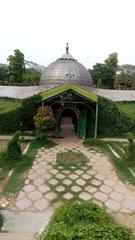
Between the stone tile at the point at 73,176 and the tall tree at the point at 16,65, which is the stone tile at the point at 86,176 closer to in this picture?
the stone tile at the point at 73,176

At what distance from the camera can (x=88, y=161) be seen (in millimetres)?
11305

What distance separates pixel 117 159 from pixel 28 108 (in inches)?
270

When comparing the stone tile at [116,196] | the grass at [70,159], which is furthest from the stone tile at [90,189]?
the grass at [70,159]

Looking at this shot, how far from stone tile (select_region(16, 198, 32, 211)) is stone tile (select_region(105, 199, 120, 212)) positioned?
7.62ft

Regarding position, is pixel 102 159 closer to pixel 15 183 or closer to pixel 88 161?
pixel 88 161

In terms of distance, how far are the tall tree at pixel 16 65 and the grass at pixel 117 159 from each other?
37.6 m

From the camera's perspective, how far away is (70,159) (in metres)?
11.5

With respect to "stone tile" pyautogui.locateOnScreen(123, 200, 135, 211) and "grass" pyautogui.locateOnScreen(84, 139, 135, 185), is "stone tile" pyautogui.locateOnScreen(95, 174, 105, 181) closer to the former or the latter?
"grass" pyautogui.locateOnScreen(84, 139, 135, 185)

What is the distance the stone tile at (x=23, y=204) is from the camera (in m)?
7.15

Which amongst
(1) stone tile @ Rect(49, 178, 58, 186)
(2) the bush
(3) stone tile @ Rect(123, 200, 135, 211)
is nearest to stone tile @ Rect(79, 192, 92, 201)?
(3) stone tile @ Rect(123, 200, 135, 211)

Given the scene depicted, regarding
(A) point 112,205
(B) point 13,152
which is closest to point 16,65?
(B) point 13,152

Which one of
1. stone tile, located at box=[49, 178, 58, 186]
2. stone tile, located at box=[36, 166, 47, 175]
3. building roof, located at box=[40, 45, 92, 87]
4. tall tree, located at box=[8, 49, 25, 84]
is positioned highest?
tall tree, located at box=[8, 49, 25, 84]

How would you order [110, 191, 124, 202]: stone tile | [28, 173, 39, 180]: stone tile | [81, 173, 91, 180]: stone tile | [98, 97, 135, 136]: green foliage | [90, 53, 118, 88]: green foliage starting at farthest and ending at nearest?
[90, 53, 118, 88]: green foliage → [98, 97, 135, 136]: green foliage → [81, 173, 91, 180]: stone tile → [28, 173, 39, 180]: stone tile → [110, 191, 124, 202]: stone tile

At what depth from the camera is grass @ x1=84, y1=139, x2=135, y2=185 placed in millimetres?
9547
